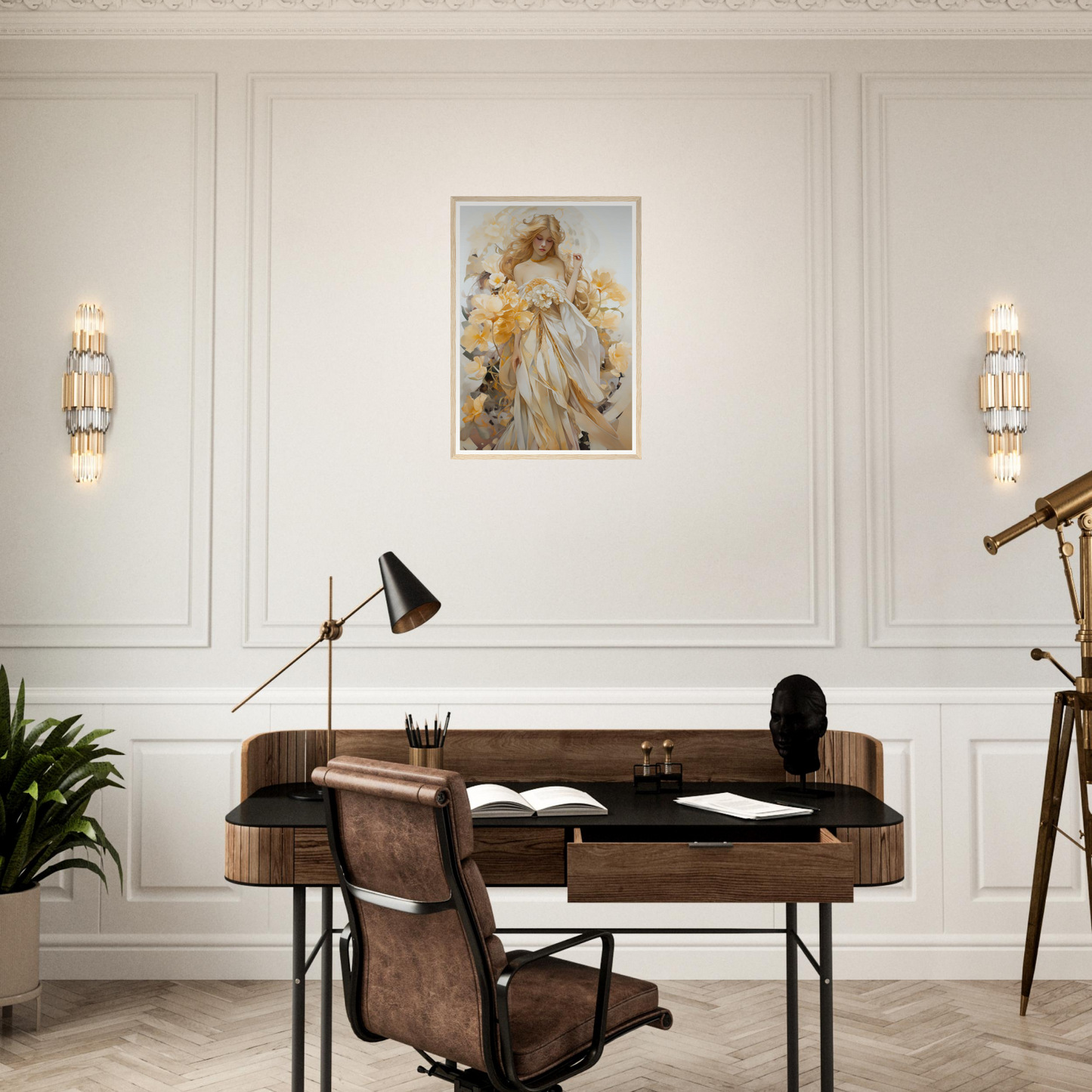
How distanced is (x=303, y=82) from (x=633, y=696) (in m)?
2.48

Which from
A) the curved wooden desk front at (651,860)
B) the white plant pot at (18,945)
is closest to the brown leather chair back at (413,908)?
the curved wooden desk front at (651,860)

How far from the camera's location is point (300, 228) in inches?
143

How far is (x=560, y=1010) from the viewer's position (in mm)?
1940

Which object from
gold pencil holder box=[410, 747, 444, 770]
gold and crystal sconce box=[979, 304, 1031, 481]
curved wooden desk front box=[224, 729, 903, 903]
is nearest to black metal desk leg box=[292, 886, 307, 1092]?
curved wooden desk front box=[224, 729, 903, 903]

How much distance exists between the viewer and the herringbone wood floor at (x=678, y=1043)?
275 centimetres

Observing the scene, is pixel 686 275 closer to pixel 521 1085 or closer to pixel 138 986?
pixel 521 1085

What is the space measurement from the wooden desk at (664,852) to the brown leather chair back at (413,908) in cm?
27

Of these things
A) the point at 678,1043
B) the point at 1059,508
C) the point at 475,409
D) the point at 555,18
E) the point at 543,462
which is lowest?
the point at 678,1043

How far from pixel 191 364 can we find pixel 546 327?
1.27m

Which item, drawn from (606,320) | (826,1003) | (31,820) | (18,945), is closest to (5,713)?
(31,820)

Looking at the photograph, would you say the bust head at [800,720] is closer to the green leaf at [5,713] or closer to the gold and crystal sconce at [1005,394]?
the gold and crystal sconce at [1005,394]

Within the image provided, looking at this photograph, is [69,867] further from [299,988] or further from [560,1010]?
[560,1010]

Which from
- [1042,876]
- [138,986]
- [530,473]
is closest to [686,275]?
[530,473]

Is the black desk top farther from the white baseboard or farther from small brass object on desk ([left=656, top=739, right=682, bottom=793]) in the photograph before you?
the white baseboard
